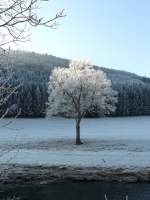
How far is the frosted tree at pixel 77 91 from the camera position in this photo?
61750 millimetres

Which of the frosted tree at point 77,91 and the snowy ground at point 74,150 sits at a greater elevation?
the frosted tree at point 77,91

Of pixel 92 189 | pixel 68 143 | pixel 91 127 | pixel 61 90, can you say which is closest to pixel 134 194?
pixel 92 189

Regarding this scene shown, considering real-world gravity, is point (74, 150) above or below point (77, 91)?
below

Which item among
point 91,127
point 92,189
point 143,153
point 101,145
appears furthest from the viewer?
point 91,127

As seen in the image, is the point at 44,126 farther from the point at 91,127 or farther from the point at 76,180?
the point at 76,180

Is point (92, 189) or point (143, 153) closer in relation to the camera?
point (92, 189)

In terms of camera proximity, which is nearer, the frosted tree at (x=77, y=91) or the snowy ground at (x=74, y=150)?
the snowy ground at (x=74, y=150)

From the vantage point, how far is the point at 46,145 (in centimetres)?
5622

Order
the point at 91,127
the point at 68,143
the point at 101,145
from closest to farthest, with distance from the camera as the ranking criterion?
the point at 101,145
the point at 68,143
the point at 91,127

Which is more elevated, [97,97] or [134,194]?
[97,97]

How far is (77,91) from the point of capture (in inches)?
2435

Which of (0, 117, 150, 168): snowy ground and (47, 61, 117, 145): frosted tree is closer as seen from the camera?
(0, 117, 150, 168): snowy ground

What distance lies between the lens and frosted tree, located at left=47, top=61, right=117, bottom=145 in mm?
61750

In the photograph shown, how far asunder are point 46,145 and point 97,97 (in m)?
9.76
